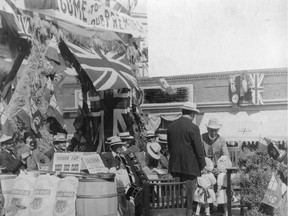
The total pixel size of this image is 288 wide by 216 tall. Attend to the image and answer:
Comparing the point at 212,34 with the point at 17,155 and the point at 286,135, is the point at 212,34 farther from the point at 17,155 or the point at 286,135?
the point at 17,155

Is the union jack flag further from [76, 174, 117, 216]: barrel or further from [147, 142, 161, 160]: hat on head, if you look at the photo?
[76, 174, 117, 216]: barrel

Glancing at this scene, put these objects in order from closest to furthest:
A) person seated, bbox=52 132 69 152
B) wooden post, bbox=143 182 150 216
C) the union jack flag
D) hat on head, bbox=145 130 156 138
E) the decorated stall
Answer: wooden post, bbox=143 182 150 216
the decorated stall
the union jack flag
person seated, bbox=52 132 69 152
hat on head, bbox=145 130 156 138

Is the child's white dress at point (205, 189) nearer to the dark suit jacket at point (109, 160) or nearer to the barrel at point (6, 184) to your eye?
the dark suit jacket at point (109, 160)

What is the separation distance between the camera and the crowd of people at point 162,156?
5.20 meters

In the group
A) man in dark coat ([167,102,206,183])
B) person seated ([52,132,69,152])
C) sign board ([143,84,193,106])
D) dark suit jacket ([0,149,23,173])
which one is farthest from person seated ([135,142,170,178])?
dark suit jacket ([0,149,23,173])

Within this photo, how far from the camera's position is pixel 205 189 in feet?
18.1

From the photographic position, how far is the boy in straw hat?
→ 5.48 m

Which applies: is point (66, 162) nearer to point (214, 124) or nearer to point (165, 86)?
point (165, 86)

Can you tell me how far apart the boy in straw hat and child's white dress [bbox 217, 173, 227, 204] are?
7 centimetres

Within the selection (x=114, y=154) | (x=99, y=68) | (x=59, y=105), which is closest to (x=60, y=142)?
(x=59, y=105)

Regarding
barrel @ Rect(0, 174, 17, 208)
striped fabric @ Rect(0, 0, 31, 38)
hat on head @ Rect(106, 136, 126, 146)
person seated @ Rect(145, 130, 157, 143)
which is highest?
striped fabric @ Rect(0, 0, 31, 38)

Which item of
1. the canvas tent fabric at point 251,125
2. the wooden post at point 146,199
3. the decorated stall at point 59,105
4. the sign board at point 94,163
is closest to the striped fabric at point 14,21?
the decorated stall at point 59,105

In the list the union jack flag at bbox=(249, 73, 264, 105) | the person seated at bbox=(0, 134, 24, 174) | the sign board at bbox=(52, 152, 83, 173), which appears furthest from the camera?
the sign board at bbox=(52, 152, 83, 173)

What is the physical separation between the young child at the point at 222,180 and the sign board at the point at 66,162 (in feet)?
5.45
